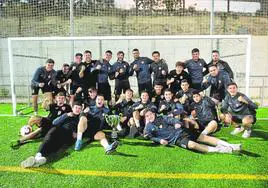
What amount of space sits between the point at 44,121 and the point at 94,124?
104 centimetres

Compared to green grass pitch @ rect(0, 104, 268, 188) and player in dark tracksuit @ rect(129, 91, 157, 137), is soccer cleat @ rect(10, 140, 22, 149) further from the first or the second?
player in dark tracksuit @ rect(129, 91, 157, 137)

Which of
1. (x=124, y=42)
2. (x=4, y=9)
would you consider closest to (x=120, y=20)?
(x=124, y=42)

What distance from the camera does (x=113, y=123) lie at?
734 centimetres

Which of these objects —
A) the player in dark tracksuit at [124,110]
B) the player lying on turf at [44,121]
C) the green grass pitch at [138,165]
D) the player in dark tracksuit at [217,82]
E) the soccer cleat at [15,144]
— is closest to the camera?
the green grass pitch at [138,165]

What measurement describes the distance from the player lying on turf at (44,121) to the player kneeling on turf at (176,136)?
1.85m

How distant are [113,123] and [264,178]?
10.3ft

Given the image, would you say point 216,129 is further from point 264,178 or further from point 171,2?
point 171,2

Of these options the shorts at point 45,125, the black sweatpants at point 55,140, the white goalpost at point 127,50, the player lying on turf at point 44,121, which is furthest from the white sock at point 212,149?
the white goalpost at point 127,50

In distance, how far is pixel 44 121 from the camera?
24.2 feet

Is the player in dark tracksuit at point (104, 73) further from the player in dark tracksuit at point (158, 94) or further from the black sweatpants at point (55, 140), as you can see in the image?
the black sweatpants at point (55, 140)

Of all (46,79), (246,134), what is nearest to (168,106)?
(246,134)

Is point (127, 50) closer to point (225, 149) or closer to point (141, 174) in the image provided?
point (225, 149)

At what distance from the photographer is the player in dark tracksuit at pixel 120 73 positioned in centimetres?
959

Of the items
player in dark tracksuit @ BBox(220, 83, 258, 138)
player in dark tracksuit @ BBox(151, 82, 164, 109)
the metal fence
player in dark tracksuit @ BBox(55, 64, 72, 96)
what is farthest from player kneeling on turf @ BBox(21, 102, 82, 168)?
the metal fence
